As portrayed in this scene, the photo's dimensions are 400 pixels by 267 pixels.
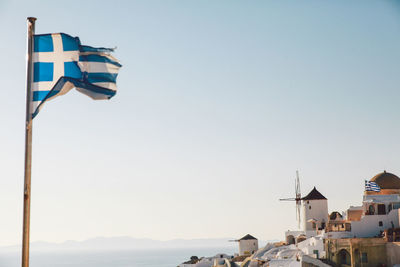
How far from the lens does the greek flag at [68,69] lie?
13.4 metres

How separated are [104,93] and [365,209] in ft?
176

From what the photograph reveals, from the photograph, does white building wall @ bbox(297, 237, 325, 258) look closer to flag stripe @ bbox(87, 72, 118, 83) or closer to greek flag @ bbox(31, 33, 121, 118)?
flag stripe @ bbox(87, 72, 118, 83)

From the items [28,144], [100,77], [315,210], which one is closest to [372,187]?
[315,210]

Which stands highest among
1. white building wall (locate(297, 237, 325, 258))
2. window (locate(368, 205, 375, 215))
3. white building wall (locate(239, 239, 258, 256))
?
window (locate(368, 205, 375, 215))

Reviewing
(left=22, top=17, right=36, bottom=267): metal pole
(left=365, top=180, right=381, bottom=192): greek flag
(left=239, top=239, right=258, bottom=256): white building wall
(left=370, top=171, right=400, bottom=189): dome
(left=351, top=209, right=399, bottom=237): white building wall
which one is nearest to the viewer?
(left=22, top=17, right=36, bottom=267): metal pole

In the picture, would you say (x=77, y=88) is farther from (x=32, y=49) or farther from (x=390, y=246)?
(x=390, y=246)

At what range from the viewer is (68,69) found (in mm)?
13914

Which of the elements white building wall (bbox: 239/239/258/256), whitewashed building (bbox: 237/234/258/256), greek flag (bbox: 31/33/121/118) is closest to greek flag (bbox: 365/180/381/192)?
whitewashed building (bbox: 237/234/258/256)

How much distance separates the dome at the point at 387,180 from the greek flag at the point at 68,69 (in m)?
61.5

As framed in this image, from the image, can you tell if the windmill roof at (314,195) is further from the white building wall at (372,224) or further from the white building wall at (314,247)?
the white building wall at (372,224)

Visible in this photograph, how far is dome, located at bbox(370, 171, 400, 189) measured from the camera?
232 ft

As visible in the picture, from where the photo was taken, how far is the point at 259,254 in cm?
7512

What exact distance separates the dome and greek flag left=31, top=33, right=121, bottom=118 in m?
61.5

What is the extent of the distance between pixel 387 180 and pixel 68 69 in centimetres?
6325
